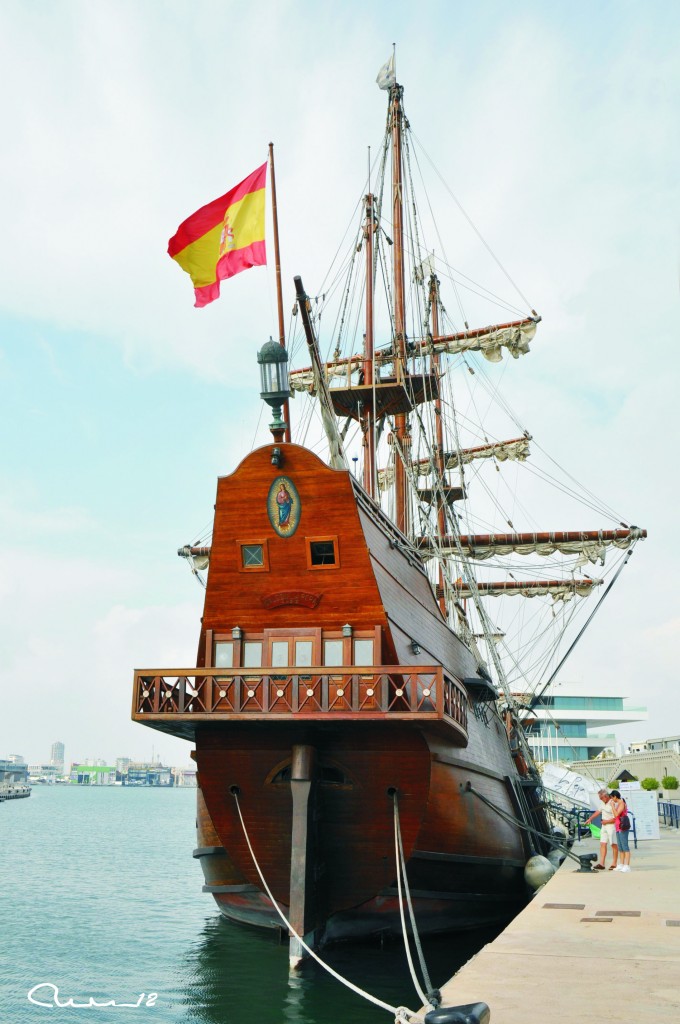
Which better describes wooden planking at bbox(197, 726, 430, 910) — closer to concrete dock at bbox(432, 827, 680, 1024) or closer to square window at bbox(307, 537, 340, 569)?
concrete dock at bbox(432, 827, 680, 1024)

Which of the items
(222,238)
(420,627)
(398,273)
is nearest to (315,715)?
(420,627)

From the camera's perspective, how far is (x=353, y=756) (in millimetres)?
14719

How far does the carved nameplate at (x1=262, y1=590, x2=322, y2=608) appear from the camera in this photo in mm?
15422

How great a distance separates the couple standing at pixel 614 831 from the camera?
16812 mm

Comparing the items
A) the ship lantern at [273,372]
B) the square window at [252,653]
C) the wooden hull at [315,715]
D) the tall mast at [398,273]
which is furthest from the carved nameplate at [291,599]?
the tall mast at [398,273]

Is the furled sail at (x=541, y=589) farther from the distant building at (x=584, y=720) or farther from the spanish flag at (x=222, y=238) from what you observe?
the distant building at (x=584, y=720)

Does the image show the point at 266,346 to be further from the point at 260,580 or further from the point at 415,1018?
the point at 415,1018

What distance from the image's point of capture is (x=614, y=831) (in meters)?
17.5

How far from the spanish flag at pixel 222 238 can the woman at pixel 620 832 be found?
11.5m

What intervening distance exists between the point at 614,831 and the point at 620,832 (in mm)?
174

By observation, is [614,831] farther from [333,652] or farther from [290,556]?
[290,556]

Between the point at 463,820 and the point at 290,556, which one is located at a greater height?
the point at 290,556

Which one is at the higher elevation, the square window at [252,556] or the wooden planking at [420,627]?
the square window at [252,556]

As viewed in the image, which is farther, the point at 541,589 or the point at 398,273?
the point at 541,589
